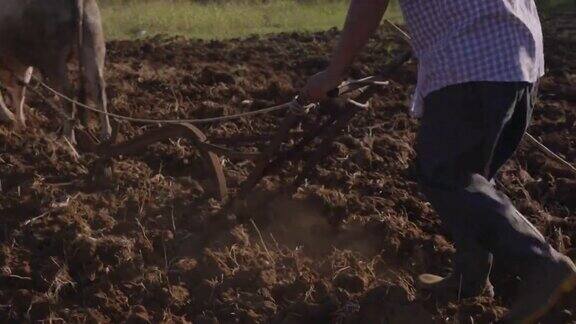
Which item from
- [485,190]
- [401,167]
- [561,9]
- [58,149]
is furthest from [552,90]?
[561,9]

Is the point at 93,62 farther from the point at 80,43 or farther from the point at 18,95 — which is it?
the point at 18,95

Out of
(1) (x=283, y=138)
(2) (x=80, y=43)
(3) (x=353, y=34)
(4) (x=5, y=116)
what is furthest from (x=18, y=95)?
(3) (x=353, y=34)

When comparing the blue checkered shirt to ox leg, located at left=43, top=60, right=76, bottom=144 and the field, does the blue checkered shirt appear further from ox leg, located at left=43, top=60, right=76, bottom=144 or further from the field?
the field

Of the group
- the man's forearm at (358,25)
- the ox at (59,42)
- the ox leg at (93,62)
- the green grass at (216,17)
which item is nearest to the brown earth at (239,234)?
the ox leg at (93,62)

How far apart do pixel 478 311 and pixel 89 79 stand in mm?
4174

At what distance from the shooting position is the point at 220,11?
17.3 meters

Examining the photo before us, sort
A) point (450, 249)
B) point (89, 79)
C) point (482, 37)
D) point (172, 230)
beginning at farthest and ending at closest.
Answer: point (89, 79), point (172, 230), point (450, 249), point (482, 37)

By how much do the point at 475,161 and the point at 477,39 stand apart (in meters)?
0.51

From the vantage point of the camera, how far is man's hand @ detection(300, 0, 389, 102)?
3.76 m

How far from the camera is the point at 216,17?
16.5m

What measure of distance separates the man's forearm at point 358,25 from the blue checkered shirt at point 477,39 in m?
0.15


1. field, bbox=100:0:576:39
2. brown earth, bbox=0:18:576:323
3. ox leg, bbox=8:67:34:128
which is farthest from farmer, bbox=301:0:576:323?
field, bbox=100:0:576:39

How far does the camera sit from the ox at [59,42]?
722cm

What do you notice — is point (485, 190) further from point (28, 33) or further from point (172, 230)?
point (28, 33)
